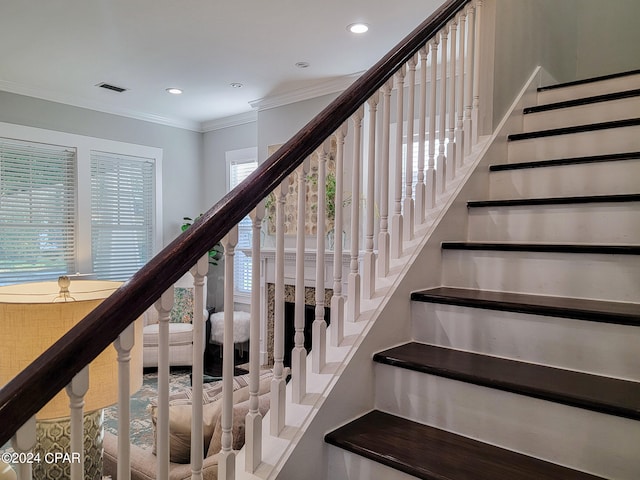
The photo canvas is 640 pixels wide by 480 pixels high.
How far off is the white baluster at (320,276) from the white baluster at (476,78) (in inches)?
41.4

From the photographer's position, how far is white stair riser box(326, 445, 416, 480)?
1194mm

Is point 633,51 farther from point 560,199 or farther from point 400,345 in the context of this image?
point 400,345

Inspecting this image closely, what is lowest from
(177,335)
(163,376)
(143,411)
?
(143,411)

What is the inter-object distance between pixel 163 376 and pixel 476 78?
1940mm

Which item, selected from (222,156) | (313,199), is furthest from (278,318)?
(222,156)

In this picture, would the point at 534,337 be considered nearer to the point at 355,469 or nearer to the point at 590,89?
the point at 355,469

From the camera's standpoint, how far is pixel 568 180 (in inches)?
76.7

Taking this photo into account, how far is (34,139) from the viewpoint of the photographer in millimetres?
4688

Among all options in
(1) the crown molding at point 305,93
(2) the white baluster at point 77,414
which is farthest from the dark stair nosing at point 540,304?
(1) the crown molding at point 305,93

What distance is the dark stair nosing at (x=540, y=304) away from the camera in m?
1.28

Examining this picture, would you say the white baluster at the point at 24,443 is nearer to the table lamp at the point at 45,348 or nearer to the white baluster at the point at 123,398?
the white baluster at the point at 123,398

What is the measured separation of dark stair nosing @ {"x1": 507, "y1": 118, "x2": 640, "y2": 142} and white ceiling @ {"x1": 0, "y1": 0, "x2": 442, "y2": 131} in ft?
4.31

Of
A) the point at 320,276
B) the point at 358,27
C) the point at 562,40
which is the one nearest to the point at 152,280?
the point at 320,276

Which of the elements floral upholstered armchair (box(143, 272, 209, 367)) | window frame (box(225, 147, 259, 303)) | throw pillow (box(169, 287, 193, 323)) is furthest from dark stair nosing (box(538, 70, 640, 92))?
throw pillow (box(169, 287, 193, 323))
